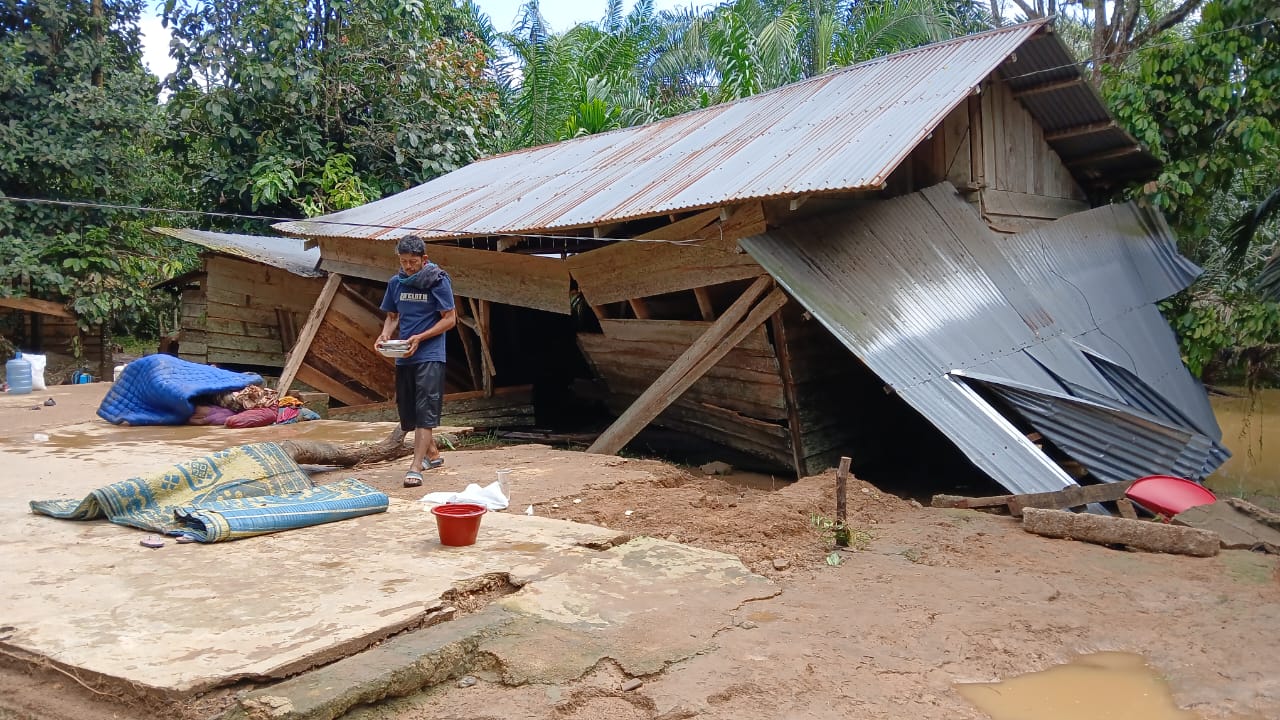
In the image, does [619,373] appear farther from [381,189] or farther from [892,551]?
[381,189]

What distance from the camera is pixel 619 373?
352 inches

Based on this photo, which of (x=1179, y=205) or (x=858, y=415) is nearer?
(x=858, y=415)

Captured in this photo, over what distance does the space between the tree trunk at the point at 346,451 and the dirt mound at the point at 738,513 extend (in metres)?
1.78

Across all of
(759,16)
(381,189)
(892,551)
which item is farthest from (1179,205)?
(381,189)

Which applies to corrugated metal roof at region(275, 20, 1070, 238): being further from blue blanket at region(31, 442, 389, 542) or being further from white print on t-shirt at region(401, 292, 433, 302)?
blue blanket at region(31, 442, 389, 542)

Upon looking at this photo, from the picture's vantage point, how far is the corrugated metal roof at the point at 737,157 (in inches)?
254

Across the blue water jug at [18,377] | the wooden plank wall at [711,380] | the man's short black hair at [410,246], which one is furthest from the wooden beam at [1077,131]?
the blue water jug at [18,377]

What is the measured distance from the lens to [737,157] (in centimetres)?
765

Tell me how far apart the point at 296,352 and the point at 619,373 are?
151 inches

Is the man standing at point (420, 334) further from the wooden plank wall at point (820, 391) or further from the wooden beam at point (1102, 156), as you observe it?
the wooden beam at point (1102, 156)

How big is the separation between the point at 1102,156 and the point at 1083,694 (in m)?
8.47

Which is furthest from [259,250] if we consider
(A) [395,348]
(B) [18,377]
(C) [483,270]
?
(A) [395,348]

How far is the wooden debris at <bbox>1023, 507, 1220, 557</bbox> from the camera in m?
4.64

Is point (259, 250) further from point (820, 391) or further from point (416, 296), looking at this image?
point (820, 391)
